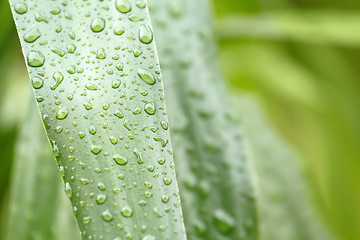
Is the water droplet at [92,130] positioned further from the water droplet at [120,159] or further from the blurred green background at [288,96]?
the blurred green background at [288,96]

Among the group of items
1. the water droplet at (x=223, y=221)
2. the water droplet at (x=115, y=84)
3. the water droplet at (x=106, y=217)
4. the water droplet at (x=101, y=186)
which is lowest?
the water droplet at (x=223, y=221)

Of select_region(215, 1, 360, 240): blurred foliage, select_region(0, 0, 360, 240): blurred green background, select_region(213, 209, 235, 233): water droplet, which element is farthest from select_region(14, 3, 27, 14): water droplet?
select_region(215, 1, 360, 240): blurred foliage

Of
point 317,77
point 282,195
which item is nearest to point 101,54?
point 282,195

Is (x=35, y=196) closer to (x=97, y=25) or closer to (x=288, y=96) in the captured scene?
(x=97, y=25)

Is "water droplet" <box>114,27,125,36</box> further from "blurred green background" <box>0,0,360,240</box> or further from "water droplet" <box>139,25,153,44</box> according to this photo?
"blurred green background" <box>0,0,360,240</box>

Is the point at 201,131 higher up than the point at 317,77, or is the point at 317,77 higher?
the point at 317,77

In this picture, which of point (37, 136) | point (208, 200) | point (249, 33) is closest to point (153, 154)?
point (208, 200)

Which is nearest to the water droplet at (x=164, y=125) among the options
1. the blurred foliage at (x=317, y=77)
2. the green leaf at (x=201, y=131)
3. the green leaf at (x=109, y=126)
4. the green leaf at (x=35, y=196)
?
the green leaf at (x=109, y=126)
